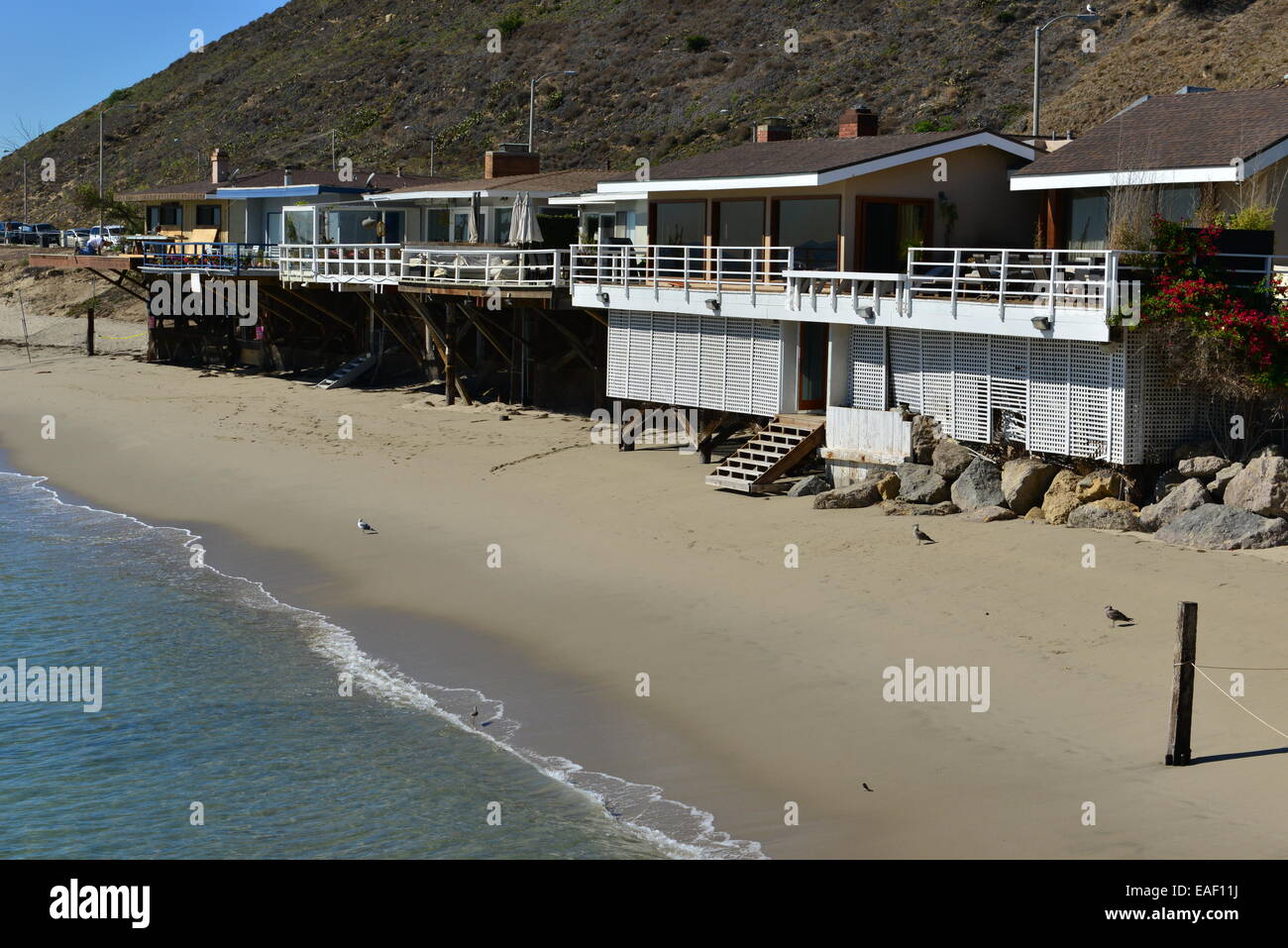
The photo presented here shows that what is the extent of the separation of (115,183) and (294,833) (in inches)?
3557

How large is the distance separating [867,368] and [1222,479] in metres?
6.48

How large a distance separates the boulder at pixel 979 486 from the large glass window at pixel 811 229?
5.81 m

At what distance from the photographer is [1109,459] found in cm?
2044

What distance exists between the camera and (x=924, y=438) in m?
22.9

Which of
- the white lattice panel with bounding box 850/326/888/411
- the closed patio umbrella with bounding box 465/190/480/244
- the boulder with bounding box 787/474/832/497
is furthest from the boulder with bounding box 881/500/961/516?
the closed patio umbrella with bounding box 465/190/480/244

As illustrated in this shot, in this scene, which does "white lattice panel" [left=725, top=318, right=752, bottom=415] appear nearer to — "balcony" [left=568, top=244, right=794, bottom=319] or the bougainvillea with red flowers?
"balcony" [left=568, top=244, right=794, bottom=319]

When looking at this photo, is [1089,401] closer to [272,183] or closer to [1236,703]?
[1236,703]

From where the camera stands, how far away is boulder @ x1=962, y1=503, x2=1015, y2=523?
68.4ft

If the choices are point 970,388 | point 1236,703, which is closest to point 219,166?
point 970,388

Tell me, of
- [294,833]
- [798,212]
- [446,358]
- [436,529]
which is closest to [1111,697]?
[294,833]

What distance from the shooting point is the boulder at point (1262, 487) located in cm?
1873

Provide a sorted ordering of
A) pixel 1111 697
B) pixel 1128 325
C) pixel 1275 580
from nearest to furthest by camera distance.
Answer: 1. pixel 1111 697
2. pixel 1275 580
3. pixel 1128 325

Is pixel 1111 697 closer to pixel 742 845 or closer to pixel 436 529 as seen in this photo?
pixel 742 845
